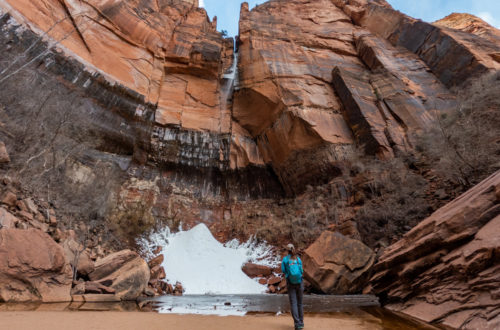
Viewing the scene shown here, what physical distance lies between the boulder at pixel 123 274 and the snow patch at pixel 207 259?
342cm

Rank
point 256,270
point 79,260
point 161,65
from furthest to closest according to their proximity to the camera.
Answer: point 161,65 < point 256,270 < point 79,260

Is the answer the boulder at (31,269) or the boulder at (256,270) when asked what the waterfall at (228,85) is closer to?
the boulder at (256,270)

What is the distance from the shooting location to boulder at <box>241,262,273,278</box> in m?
12.9

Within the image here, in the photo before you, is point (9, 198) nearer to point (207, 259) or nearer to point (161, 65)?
point (207, 259)

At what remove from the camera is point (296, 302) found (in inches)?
164

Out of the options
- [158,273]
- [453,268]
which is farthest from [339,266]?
[158,273]

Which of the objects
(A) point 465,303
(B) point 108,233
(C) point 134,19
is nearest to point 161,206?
(B) point 108,233

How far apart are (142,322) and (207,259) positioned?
10.8 m

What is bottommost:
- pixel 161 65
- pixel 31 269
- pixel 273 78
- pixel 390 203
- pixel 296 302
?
pixel 296 302

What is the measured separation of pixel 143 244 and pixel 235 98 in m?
13.0

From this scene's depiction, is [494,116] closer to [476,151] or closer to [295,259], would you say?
[476,151]

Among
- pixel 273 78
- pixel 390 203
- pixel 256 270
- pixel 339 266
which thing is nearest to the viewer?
pixel 339 266

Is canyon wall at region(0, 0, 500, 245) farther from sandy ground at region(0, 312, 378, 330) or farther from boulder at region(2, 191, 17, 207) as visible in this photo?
sandy ground at region(0, 312, 378, 330)

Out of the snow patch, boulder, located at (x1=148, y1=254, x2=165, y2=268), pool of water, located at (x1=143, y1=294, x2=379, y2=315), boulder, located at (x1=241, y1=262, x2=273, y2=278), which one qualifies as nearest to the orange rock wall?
the snow patch
